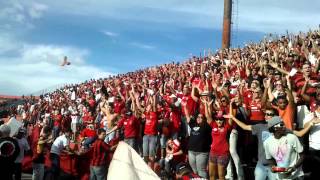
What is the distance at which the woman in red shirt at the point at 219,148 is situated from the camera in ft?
30.2

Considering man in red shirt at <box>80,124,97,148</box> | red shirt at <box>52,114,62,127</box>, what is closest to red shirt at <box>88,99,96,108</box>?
red shirt at <box>52,114,62,127</box>

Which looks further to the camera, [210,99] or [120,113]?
[120,113]

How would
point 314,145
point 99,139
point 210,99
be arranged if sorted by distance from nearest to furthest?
point 314,145 < point 210,99 < point 99,139

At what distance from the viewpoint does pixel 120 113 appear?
14.1 meters

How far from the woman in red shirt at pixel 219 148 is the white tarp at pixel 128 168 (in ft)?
21.5

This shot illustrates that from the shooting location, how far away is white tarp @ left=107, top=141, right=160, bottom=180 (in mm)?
2613

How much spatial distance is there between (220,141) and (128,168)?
22.0ft

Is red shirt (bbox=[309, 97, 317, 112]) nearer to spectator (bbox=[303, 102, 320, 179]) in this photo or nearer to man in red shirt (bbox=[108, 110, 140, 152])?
spectator (bbox=[303, 102, 320, 179])

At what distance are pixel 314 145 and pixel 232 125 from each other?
168 cm

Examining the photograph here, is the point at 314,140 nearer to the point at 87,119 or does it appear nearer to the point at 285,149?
the point at 285,149

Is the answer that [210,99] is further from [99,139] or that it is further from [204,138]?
[99,139]

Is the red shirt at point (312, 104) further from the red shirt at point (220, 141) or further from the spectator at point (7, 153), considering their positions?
the spectator at point (7, 153)

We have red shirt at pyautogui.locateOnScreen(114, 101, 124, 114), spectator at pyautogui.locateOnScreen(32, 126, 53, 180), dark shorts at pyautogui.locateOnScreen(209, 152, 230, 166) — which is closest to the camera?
dark shorts at pyautogui.locateOnScreen(209, 152, 230, 166)

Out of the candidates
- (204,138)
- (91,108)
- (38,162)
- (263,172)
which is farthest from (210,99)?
(91,108)
